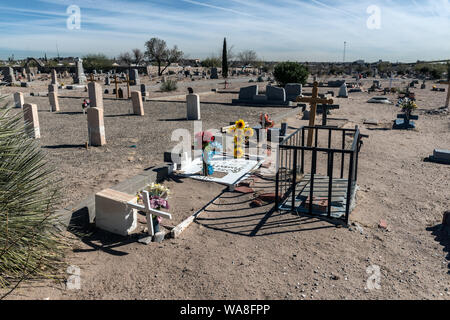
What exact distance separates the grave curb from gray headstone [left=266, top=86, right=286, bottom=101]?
11804 mm

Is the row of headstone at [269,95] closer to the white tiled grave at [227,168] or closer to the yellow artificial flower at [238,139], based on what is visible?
the yellow artificial flower at [238,139]

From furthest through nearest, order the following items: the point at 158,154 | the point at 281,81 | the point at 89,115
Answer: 1. the point at 281,81
2. the point at 89,115
3. the point at 158,154

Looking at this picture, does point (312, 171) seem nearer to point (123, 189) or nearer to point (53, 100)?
point (123, 189)

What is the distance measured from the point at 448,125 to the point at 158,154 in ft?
37.3

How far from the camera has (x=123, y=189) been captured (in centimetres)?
564

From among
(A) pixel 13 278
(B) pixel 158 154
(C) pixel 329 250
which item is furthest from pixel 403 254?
(B) pixel 158 154

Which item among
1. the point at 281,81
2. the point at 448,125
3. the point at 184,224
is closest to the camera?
the point at 184,224

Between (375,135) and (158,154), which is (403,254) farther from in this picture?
(375,135)

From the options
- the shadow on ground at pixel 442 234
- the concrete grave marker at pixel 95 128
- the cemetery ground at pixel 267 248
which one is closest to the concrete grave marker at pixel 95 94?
the concrete grave marker at pixel 95 128

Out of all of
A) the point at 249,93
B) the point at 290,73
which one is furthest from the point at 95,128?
the point at 290,73

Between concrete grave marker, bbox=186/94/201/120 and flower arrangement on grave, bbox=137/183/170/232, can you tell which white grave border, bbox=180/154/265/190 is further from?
concrete grave marker, bbox=186/94/201/120

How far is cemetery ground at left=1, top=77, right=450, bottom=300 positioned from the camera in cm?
353

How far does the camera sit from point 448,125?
13.4 meters
